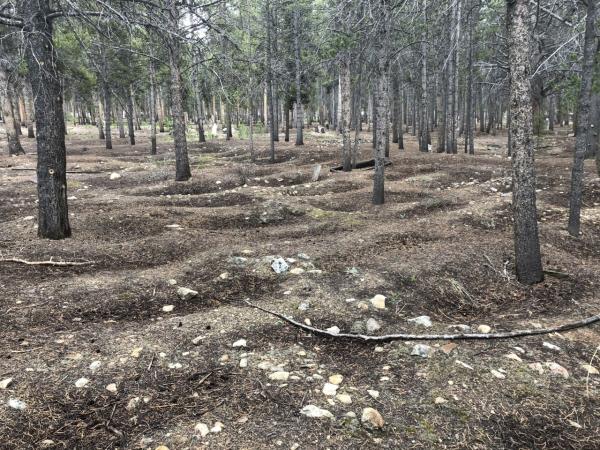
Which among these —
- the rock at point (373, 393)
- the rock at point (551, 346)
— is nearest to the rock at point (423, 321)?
the rock at point (551, 346)

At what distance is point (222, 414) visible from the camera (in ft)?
10.8

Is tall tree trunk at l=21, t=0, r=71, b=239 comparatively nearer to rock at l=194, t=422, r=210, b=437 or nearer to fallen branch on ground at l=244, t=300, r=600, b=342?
fallen branch on ground at l=244, t=300, r=600, b=342

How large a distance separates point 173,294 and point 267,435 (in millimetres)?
2923

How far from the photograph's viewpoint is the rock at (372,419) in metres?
3.17

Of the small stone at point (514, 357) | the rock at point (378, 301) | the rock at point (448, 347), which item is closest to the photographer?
the small stone at point (514, 357)

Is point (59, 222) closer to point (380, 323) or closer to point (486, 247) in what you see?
point (380, 323)

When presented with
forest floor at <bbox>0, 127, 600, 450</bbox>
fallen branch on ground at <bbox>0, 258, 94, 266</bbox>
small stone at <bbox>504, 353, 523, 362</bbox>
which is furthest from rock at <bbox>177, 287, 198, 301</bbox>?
small stone at <bbox>504, 353, 523, 362</bbox>

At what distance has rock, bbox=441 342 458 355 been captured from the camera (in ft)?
13.5

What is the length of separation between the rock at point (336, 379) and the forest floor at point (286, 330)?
0.07 metres

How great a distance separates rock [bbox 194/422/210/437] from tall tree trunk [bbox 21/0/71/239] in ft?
18.7

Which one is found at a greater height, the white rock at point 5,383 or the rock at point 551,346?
the white rock at point 5,383

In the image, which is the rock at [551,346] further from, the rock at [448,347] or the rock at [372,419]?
the rock at [372,419]

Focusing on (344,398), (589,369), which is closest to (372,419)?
(344,398)

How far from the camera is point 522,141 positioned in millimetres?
5355
